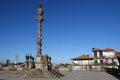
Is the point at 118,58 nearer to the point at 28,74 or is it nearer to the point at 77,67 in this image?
the point at 77,67

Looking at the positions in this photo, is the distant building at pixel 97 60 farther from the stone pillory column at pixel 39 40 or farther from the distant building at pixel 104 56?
the stone pillory column at pixel 39 40

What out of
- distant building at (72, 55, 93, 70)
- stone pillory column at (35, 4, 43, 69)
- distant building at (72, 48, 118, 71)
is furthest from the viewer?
distant building at (72, 55, 93, 70)

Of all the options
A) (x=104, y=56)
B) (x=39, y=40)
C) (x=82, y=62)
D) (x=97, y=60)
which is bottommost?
(x=82, y=62)

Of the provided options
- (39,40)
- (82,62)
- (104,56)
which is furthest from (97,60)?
(39,40)

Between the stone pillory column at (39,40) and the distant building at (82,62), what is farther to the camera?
the distant building at (82,62)

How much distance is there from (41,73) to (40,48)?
17.1ft

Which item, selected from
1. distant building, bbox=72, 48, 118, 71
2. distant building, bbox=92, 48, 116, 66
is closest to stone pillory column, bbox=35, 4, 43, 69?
distant building, bbox=72, 48, 118, 71

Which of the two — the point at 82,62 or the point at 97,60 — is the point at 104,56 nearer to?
the point at 97,60

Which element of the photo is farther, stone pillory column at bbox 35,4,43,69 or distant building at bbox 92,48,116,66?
distant building at bbox 92,48,116,66

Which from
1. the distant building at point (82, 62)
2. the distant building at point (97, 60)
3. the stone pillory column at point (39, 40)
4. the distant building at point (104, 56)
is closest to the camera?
the stone pillory column at point (39, 40)

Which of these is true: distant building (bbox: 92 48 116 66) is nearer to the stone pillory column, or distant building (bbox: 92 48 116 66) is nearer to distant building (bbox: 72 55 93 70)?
distant building (bbox: 72 55 93 70)

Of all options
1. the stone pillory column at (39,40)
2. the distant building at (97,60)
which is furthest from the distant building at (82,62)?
the stone pillory column at (39,40)

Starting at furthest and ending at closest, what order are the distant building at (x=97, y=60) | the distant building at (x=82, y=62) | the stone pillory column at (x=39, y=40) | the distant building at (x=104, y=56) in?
the distant building at (x=82, y=62), the distant building at (x=104, y=56), the distant building at (x=97, y=60), the stone pillory column at (x=39, y=40)

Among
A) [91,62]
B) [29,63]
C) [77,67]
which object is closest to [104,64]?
[91,62]
